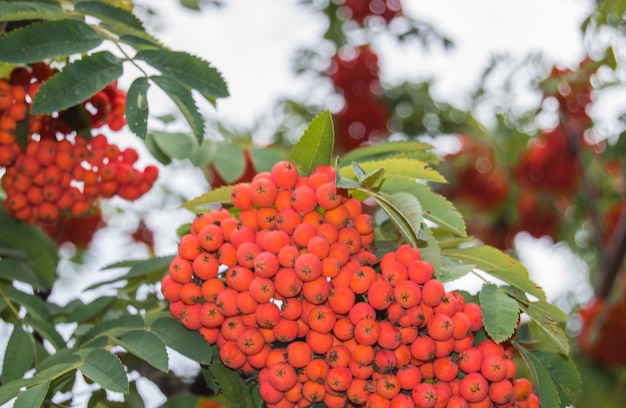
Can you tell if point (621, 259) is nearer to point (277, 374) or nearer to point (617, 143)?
point (617, 143)

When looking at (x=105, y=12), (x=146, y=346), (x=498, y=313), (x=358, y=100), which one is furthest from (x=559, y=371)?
(x=358, y=100)

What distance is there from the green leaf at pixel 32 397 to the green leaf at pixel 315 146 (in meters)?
0.57

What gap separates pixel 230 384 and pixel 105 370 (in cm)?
21

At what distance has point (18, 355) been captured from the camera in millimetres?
1473

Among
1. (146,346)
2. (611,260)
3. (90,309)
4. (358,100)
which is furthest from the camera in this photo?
(358,100)

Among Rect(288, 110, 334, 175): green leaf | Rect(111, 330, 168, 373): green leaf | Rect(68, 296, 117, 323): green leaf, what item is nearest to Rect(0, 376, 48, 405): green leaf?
Rect(111, 330, 168, 373): green leaf

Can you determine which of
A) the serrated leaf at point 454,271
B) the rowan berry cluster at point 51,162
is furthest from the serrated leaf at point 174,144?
the serrated leaf at point 454,271

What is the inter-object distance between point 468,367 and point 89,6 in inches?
38.6

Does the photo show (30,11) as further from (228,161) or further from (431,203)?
(431,203)

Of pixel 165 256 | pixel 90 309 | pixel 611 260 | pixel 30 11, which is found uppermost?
pixel 30 11

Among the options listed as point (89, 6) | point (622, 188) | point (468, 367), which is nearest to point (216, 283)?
point (468, 367)

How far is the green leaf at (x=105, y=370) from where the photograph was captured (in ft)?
3.90

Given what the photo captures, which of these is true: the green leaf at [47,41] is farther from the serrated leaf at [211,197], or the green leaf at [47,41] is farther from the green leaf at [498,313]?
the green leaf at [498,313]

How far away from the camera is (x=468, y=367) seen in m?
1.21
